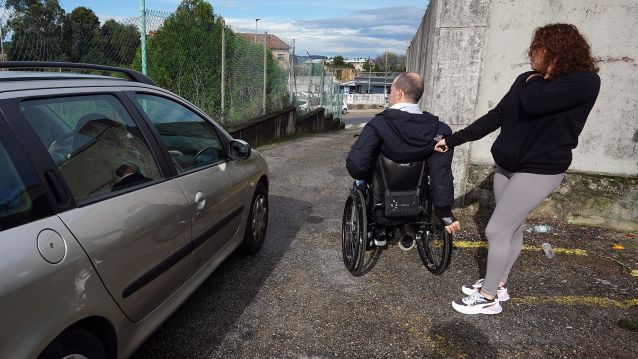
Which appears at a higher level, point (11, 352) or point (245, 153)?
point (245, 153)

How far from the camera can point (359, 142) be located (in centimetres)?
333

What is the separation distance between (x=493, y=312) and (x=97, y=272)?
2.56m

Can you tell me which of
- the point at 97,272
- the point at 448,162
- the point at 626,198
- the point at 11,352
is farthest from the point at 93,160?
the point at 626,198

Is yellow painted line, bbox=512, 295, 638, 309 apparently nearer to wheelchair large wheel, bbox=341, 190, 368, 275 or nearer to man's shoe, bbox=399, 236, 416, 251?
man's shoe, bbox=399, 236, 416, 251

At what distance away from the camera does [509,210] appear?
288 cm

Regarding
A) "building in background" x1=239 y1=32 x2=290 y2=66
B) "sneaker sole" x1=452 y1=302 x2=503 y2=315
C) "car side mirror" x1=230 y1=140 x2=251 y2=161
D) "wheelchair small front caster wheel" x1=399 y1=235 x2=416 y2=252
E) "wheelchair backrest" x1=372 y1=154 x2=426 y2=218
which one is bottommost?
"sneaker sole" x1=452 y1=302 x2=503 y2=315

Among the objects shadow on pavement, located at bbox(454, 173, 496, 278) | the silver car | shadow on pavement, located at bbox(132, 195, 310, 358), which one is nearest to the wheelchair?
shadow on pavement, located at bbox(132, 195, 310, 358)

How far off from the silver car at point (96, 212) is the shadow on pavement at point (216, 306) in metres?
0.30

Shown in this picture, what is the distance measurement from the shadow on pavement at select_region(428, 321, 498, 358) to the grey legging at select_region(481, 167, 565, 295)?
0.34 meters

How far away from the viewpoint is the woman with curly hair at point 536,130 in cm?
261

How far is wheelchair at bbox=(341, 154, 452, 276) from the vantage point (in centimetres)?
333

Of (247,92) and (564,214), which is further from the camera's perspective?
(247,92)

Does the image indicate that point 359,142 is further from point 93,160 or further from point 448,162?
point 93,160

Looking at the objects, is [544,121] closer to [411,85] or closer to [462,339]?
[411,85]
